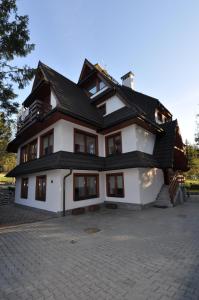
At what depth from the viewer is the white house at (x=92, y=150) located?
11.5 m

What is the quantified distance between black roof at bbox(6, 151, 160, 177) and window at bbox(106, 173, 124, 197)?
1.02 metres

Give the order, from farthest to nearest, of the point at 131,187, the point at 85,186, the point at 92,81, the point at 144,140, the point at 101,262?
the point at 92,81
the point at 144,140
the point at 85,186
the point at 131,187
the point at 101,262

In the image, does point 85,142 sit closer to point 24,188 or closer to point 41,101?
point 41,101

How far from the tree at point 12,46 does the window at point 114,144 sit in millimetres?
7447

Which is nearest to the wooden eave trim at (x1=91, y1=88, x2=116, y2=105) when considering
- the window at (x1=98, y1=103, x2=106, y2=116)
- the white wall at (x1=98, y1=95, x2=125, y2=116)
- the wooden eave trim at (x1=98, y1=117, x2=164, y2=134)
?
the white wall at (x1=98, y1=95, x2=125, y2=116)

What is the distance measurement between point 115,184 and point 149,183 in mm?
2635

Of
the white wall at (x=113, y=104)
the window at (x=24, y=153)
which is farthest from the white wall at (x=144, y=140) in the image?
the window at (x=24, y=153)

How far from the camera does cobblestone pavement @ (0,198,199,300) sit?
345 centimetres

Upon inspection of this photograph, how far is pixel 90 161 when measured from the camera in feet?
42.5

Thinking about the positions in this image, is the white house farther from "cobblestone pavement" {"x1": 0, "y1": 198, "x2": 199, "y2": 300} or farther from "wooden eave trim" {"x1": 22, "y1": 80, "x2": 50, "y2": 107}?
"cobblestone pavement" {"x1": 0, "y1": 198, "x2": 199, "y2": 300}

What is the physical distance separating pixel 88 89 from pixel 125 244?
15465mm

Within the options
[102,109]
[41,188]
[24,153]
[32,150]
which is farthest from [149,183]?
[24,153]

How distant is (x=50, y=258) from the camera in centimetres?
501

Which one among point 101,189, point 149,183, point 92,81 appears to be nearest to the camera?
point 149,183
